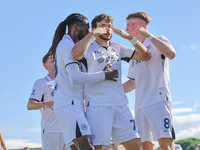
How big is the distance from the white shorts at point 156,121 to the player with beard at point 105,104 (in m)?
1.00

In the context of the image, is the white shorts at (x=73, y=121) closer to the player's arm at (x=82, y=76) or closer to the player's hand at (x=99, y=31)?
the player's arm at (x=82, y=76)

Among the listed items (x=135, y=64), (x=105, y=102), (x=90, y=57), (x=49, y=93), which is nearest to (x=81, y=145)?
(x=105, y=102)

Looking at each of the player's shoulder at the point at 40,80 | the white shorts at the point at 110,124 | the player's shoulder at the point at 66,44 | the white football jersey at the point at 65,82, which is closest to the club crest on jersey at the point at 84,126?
the white shorts at the point at 110,124

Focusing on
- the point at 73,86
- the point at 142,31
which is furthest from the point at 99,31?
the point at 142,31

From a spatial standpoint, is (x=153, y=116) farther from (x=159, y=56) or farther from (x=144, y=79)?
(x=159, y=56)

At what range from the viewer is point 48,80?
8.56 m

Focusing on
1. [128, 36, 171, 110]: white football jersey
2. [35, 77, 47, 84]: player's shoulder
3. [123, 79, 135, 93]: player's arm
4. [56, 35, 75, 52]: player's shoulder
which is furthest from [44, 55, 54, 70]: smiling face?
[56, 35, 75, 52]: player's shoulder

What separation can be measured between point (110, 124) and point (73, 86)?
2.81ft

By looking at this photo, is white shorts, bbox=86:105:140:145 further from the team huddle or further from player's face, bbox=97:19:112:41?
player's face, bbox=97:19:112:41

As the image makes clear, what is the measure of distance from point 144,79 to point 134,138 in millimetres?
1608

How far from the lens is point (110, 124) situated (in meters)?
5.45

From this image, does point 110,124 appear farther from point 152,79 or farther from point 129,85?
point 129,85

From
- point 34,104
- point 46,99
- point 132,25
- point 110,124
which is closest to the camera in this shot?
point 110,124

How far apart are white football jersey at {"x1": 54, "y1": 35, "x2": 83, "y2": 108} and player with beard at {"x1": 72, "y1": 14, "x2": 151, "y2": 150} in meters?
0.13
